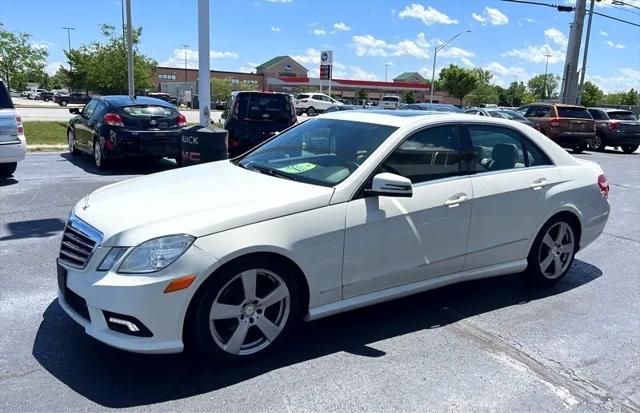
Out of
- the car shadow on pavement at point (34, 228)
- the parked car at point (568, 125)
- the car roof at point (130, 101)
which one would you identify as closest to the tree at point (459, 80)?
the parked car at point (568, 125)

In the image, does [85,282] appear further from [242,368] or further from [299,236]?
[299,236]

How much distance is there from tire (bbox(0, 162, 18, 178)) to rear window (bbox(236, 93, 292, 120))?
4293 mm

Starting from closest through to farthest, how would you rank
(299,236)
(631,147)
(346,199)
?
(299,236)
(346,199)
(631,147)

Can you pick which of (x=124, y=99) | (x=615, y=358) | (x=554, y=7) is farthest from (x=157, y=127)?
(x=554, y=7)

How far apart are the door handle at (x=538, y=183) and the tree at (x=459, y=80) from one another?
76.0m

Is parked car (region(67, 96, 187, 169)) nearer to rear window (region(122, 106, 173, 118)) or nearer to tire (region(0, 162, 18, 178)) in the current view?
rear window (region(122, 106, 173, 118))

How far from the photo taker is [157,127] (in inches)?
418

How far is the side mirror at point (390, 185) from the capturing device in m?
3.54

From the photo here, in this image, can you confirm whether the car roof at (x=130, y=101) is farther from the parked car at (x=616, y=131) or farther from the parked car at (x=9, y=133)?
the parked car at (x=616, y=131)

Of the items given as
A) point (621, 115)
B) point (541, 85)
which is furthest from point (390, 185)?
point (541, 85)

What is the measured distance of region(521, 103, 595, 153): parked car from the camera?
2050 centimetres

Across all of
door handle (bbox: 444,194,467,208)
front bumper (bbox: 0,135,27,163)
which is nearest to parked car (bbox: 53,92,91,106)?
front bumper (bbox: 0,135,27,163)

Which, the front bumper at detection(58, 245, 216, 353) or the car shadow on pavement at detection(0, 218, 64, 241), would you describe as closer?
the front bumper at detection(58, 245, 216, 353)

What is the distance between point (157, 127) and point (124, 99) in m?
1.05
